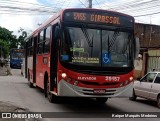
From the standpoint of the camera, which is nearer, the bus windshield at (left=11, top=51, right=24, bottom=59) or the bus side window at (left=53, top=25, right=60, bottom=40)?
the bus side window at (left=53, top=25, right=60, bottom=40)

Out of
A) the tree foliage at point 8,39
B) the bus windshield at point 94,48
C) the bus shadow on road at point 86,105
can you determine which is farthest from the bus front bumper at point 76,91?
the tree foliage at point 8,39

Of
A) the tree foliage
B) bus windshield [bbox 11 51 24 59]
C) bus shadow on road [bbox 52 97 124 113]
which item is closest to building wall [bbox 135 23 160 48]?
bus windshield [bbox 11 51 24 59]

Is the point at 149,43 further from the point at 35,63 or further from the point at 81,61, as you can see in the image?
the point at 81,61

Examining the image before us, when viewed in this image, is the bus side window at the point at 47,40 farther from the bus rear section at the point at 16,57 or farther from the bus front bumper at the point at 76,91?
the bus rear section at the point at 16,57

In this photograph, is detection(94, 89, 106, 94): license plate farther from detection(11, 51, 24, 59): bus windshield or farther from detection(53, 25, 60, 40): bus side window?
detection(11, 51, 24, 59): bus windshield

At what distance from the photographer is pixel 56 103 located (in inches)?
497

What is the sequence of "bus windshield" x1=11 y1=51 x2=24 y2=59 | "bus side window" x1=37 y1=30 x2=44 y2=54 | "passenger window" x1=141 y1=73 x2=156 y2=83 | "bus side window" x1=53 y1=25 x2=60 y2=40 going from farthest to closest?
"bus windshield" x1=11 y1=51 x2=24 y2=59, "bus side window" x1=37 y1=30 x2=44 y2=54, "passenger window" x1=141 y1=73 x2=156 y2=83, "bus side window" x1=53 y1=25 x2=60 y2=40

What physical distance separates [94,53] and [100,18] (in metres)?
1.25

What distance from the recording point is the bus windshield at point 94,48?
1054cm

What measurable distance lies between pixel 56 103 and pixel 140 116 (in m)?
3.39

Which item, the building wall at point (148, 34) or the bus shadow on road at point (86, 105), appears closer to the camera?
the bus shadow on road at point (86, 105)

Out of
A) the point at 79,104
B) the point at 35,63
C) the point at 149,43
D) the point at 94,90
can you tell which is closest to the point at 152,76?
the point at 79,104

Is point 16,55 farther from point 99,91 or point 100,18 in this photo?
point 99,91

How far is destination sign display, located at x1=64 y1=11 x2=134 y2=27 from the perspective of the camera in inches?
426
